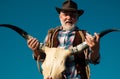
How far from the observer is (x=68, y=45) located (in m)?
8.38

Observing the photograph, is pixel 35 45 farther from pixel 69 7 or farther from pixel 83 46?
pixel 69 7

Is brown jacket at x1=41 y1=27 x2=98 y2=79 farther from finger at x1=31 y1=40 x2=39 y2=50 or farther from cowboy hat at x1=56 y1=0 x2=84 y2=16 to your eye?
finger at x1=31 y1=40 x2=39 y2=50

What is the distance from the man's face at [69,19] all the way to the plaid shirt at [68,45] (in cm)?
12

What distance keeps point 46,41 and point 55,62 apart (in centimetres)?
88

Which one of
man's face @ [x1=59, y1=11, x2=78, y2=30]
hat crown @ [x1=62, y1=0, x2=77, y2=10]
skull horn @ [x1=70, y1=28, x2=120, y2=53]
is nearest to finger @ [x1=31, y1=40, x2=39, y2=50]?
skull horn @ [x1=70, y1=28, x2=120, y2=53]

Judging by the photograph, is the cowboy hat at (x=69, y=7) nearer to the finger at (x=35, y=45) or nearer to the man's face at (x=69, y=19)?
the man's face at (x=69, y=19)

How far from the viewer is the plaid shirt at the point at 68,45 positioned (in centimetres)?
809

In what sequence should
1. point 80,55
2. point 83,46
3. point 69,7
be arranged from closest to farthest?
point 83,46
point 80,55
point 69,7

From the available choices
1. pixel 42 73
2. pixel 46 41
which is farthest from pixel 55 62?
pixel 46 41

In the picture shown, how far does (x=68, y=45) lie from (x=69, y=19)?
0.40 meters

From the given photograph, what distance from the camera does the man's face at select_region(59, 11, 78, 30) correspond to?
8422 mm

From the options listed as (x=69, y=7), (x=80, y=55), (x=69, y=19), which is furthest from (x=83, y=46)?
(x=69, y=7)

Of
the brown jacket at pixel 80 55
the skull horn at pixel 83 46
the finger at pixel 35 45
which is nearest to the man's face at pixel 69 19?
the brown jacket at pixel 80 55

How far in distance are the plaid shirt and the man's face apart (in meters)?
0.12
